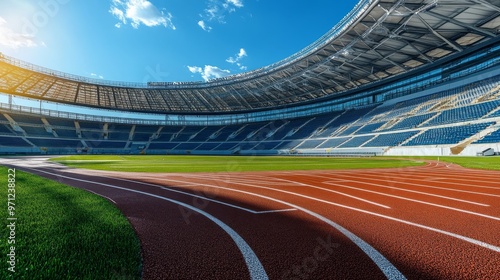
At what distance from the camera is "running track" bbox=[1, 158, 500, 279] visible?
8.25ft

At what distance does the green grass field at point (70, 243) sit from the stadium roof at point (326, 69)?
3031cm

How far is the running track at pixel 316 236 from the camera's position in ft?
8.25

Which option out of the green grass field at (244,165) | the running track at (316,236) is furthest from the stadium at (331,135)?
the green grass field at (244,165)

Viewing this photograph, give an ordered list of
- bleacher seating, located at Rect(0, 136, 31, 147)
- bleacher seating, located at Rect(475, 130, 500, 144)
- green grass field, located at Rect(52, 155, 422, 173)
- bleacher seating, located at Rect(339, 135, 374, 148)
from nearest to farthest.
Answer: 1. green grass field, located at Rect(52, 155, 422, 173)
2. bleacher seating, located at Rect(475, 130, 500, 144)
3. bleacher seating, located at Rect(339, 135, 374, 148)
4. bleacher seating, located at Rect(0, 136, 31, 147)

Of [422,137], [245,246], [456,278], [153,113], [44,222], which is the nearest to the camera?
[456,278]

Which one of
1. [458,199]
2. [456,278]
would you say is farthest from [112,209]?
[458,199]

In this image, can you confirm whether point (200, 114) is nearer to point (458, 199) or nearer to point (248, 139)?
point (248, 139)

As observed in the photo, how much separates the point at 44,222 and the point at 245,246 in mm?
2949

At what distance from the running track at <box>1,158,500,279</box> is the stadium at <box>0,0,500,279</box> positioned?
3cm

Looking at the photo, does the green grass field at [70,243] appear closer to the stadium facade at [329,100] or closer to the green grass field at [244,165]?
the green grass field at [244,165]

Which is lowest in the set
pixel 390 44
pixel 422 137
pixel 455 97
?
pixel 422 137

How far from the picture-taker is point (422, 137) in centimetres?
3344

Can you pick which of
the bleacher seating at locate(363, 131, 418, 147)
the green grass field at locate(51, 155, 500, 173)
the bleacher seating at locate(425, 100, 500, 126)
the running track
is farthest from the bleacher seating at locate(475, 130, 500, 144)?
the running track

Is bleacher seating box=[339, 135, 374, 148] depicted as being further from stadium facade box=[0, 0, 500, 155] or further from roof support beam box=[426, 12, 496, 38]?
roof support beam box=[426, 12, 496, 38]
